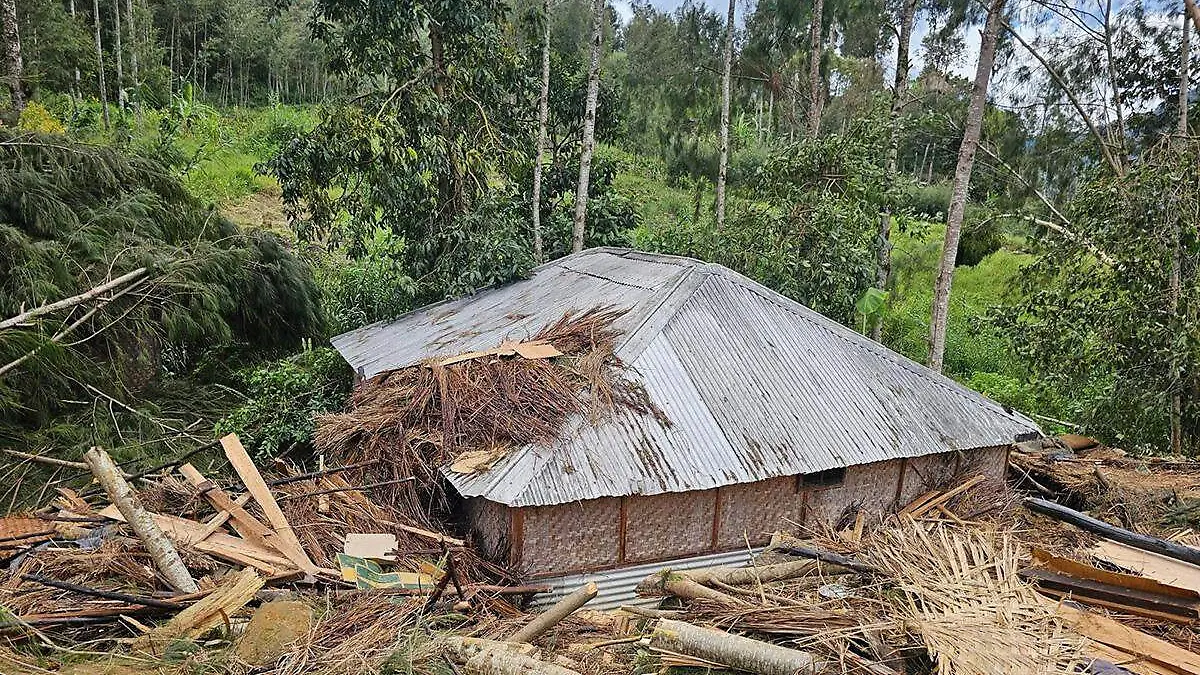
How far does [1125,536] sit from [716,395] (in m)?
3.86

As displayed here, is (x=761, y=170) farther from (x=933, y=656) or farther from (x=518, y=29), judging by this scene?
(x=933, y=656)

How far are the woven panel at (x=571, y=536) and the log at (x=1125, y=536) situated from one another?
426cm

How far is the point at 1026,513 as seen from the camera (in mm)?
8352

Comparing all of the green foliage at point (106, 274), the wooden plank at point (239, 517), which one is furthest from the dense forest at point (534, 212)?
the wooden plank at point (239, 517)

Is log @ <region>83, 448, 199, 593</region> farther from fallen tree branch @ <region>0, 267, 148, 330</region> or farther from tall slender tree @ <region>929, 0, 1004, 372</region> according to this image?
tall slender tree @ <region>929, 0, 1004, 372</region>

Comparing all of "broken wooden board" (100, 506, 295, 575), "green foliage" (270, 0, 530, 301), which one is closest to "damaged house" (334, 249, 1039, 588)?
"broken wooden board" (100, 506, 295, 575)

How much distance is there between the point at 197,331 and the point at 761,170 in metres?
9.46

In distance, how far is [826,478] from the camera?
7.68 meters

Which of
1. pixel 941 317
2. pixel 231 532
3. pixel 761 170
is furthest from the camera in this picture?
pixel 761 170

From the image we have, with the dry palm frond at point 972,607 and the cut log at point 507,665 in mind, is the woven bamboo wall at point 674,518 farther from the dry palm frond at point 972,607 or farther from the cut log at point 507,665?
the cut log at point 507,665

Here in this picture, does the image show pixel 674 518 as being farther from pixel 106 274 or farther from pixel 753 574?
pixel 106 274

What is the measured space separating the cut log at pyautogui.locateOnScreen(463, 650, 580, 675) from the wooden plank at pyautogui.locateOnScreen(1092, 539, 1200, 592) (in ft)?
15.4

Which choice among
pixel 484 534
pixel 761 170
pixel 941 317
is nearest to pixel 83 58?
pixel 761 170

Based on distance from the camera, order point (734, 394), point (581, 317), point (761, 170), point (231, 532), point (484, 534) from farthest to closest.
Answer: point (761, 170), point (581, 317), point (734, 394), point (484, 534), point (231, 532)
